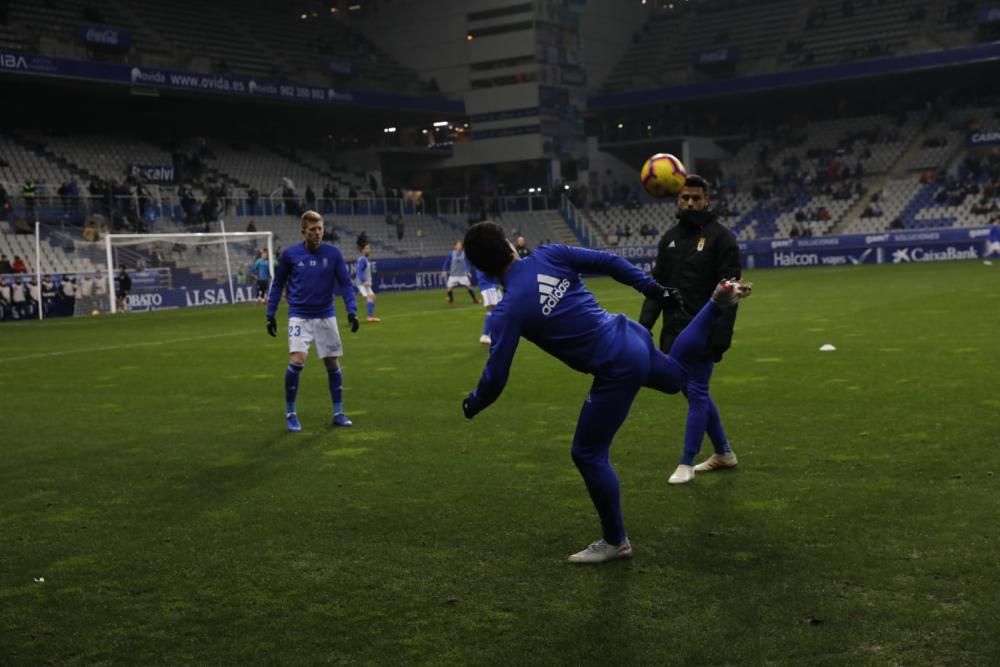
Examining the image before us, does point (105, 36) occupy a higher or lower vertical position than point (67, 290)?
higher

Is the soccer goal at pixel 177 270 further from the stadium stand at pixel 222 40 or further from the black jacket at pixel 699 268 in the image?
the black jacket at pixel 699 268

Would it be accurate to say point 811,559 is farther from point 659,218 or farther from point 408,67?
point 408,67

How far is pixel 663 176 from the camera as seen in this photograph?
8.11 m

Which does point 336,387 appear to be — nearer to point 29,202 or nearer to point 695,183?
point 695,183

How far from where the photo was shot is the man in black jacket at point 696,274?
25.3 feet

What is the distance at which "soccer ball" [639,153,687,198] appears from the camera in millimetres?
8062

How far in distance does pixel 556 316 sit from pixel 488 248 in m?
0.53

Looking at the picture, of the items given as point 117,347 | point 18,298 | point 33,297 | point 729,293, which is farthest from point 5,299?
point 729,293

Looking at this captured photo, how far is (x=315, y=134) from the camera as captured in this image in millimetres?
62594

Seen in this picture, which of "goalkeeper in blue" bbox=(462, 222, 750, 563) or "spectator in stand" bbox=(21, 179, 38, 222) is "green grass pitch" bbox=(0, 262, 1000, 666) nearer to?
"goalkeeper in blue" bbox=(462, 222, 750, 563)

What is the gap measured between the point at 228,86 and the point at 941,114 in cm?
3737

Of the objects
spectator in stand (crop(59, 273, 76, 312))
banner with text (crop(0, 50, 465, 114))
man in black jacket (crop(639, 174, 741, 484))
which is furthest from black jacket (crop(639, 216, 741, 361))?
banner with text (crop(0, 50, 465, 114))

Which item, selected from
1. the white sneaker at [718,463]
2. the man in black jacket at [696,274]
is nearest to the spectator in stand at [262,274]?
the white sneaker at [718,463]

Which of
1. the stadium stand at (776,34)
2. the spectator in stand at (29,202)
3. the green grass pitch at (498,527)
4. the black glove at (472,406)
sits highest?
the stadium stand at (776,34)
